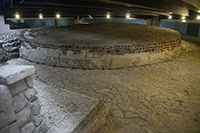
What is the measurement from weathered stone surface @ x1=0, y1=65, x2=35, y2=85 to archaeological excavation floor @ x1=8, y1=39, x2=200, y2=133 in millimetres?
846

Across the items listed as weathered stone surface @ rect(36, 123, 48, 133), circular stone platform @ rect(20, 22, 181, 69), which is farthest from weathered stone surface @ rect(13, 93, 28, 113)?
circular stone platform @ rect(20, 22, 181, 69)

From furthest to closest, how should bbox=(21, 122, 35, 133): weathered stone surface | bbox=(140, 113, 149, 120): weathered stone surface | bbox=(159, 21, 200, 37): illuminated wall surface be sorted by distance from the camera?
bbox=(159, 21, 200, 37): illuminated wall surface
bbox=(140, 113, 149, 120): weathered stone surface
bbox=(21, 122, 35, 133): weathered stone surface

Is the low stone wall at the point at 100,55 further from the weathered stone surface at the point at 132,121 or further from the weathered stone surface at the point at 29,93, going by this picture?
the weathered stone surface at the point at 29,93

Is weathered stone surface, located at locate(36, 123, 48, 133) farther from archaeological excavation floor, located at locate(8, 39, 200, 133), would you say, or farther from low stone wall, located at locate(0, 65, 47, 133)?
archaeological excavation floor, located at locate(8, 39, 200, 133)

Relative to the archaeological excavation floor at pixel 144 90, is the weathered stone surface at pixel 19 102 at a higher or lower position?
higher

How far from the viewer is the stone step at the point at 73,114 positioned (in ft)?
6.03

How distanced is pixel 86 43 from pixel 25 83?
3.61 metres

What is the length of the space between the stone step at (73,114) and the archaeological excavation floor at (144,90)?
0.10 m

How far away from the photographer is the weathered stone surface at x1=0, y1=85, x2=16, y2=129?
1.32 metres

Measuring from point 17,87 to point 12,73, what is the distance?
195 millimetres

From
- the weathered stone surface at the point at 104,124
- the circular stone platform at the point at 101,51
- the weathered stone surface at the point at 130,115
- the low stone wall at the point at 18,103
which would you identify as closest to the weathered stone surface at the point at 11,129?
the low stone wall at the point at 18,103

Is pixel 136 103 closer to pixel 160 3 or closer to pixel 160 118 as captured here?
pixel 160 118

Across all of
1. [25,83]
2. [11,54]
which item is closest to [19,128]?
[25,83]

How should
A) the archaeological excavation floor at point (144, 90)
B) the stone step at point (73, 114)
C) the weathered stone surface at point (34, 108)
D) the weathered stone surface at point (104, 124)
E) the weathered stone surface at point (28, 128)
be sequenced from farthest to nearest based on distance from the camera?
the archaeological excavation floor at point (144, 90)
the weathered stone surface at point (104, 124)
the stone step at point (73, 114)
the weathered stone surface at point (34, 108)
the weathered stone surface at point (28, 128)
